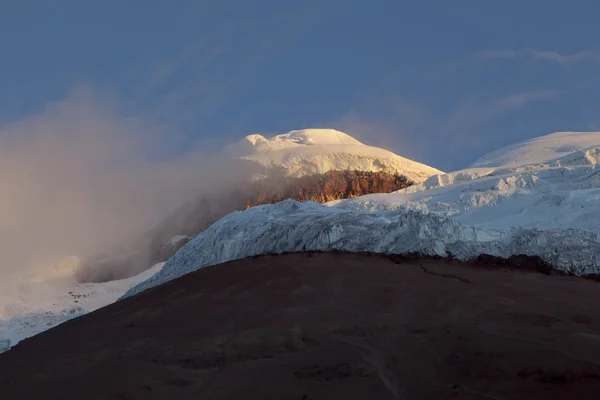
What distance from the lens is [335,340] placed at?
6.26 meters

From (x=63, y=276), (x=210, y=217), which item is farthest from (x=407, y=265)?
(x=210, y=217)

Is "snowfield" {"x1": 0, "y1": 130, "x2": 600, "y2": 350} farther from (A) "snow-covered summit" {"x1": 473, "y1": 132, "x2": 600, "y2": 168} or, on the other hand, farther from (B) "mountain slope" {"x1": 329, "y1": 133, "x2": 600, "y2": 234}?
(A) "snow-covered summit" {"x1": 473, "y1": 132, "x2": 600, "y2": 168}

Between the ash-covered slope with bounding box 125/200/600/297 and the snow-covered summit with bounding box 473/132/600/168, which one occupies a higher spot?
the snow-covered summit with bounding box 473/132/600/168

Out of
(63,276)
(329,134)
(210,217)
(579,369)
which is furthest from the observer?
(329,134)

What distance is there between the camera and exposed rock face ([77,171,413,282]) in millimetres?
46250

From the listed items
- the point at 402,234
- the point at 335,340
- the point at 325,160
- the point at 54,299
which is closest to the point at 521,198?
the point at 402,234

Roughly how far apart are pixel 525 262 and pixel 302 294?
4.38 metres

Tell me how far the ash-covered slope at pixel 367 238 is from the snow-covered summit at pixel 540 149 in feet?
102

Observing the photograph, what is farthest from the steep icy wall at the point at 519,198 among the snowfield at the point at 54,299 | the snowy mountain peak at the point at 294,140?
the snowy mountain peak at the point at 294,140

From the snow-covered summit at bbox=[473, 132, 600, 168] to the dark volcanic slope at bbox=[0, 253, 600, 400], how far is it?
3439cm

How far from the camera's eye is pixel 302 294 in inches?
318

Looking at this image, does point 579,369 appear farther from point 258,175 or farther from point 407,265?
point 258,175

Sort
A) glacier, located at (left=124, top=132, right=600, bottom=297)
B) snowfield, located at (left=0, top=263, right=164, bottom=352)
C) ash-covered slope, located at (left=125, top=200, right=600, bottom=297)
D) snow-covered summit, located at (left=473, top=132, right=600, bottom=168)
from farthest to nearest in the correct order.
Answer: snow-covered summit, located at (left=473, top=132, right=600, bottom=168) → snowfield, located at (left=0, top=263, right=164, bottom=352) → glacier, located at (left=124, top=132, right=600, bottom=297) → ash-covered slope, located at (left=125, top=200, right=600, bottom=297)

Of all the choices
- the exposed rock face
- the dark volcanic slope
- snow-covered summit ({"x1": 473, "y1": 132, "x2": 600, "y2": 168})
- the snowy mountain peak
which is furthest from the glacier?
the snowy mountain peak
